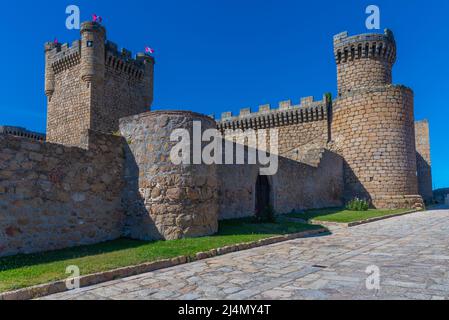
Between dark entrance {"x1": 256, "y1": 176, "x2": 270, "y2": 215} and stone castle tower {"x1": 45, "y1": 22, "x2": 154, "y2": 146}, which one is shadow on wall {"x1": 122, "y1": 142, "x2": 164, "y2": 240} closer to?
dark entrance {"x1": 256, "y1": 176, "x2": 270, "y2": 215}

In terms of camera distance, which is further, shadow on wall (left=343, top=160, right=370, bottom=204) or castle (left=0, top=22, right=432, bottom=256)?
shadow on wall (left=343, top=160, right=370, bottom=204)

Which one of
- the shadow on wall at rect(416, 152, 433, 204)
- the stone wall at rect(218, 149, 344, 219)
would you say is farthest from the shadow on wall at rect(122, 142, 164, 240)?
the shadow on wall at rect(416, 152, 433, 204)

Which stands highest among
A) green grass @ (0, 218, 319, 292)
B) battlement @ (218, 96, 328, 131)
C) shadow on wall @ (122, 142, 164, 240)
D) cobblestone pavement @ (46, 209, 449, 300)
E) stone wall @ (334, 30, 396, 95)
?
stone wall @ (334, 30, 396, 95)

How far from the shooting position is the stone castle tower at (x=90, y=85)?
81.4 ft

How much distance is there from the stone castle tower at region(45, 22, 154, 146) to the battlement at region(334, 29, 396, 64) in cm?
1529

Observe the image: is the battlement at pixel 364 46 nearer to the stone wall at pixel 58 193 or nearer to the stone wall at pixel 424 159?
the stone wall at pixel 424 159

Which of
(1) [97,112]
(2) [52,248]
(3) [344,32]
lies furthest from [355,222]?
(1) [97,112]

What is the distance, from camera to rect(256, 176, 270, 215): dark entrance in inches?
576

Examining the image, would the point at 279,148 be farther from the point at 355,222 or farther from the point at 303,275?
the point at 303,275

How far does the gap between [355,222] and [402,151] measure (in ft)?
33.8

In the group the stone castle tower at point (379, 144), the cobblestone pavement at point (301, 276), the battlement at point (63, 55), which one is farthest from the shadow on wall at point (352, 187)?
the battlement at point (63, 55)

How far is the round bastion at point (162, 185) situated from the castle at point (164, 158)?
0.08 feet

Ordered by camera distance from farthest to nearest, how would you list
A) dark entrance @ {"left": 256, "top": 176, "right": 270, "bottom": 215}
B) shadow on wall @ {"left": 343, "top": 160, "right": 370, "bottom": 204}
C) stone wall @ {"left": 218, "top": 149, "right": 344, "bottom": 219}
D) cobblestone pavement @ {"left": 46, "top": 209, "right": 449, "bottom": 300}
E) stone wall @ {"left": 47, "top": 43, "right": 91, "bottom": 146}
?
1. stone wall @ {"left": 47, "top": 43, "right": 91, "bottom": 146}
2. shadow on wall @ {"left": 343, "top": 160, "right": 370, "bottom": 204}
3. dark entrance @ {"left": 256, "top": 176, "right": 270, "bottom": 215}
4. stone wall @ {"left": 218, "top": 149, "right": 344, "bottom": 219}
5. cobblestone pavement @ {"left": 46, "top": 209, "right": 449, "bottom": 300}
